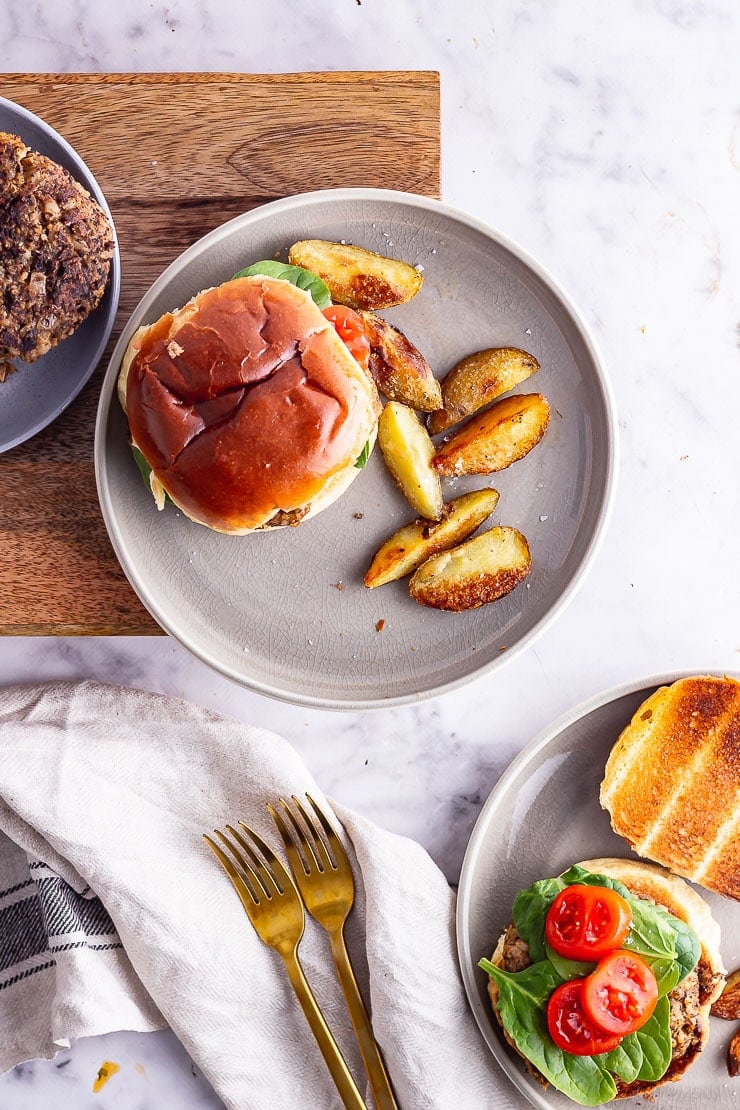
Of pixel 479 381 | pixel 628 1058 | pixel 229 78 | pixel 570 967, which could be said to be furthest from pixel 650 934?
pixel 229 78

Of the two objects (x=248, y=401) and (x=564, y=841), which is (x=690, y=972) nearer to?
(x=564, y=841)

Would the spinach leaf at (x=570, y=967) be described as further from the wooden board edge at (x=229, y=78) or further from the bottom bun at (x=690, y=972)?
the wooden board edge at (x=229, y=78)

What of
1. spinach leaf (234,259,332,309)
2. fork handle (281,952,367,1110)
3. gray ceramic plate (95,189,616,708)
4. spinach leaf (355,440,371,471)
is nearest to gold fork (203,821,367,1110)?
fork handle (281,952,367,1110)

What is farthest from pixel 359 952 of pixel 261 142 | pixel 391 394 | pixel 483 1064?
pixel 261 142

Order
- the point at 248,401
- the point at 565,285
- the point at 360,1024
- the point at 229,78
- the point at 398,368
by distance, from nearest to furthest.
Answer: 1. the point at 248,401
2. the point at 398,368
3. the point at 229,78
4. the point at 360,1024
5. the point at 565,285

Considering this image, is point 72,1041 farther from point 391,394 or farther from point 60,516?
point 391,394

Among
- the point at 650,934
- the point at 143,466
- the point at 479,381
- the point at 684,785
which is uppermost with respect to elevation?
the point at 479,381
